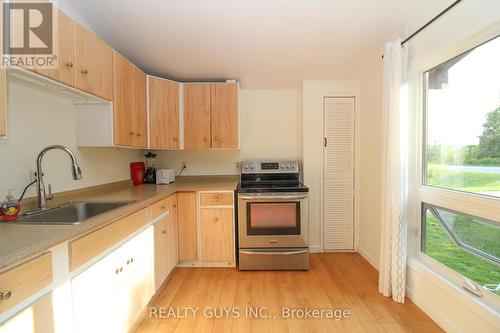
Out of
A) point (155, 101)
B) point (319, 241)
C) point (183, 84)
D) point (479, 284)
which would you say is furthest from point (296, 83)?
point (479, 284)

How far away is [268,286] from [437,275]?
135 centimetres

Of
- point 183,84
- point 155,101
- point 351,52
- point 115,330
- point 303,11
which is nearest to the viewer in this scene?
point 115,330

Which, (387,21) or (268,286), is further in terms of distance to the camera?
(268,286)

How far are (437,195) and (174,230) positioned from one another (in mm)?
2362

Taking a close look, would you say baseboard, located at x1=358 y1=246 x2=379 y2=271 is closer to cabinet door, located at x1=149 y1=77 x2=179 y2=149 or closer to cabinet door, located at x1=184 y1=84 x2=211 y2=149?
cabinet door, located at x1=184 y1=84 x2=211 y2=149

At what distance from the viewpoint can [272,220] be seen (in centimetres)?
241

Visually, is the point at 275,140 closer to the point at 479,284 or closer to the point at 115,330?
the point at 479,284

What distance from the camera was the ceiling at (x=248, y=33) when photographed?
5.65 ft

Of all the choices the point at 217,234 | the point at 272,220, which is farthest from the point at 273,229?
the point at 217,234

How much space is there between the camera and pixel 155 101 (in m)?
2.50

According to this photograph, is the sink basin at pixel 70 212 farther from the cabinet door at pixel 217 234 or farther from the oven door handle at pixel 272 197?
the oven door handle at pixel 272 197

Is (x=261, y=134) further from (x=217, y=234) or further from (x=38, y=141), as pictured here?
(x=38, y=141)

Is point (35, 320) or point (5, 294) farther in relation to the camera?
point (35, 320)

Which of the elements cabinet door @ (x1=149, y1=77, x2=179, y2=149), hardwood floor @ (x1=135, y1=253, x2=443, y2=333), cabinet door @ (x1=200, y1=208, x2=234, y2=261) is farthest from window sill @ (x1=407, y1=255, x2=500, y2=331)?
cabinet door @ (x1=149, y1=77, x2=179, y2=149)
